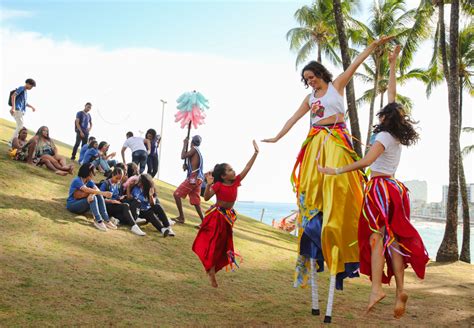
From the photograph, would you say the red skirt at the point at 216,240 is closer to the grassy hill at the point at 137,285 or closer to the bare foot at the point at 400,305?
the grassy hill at the point at 137,285

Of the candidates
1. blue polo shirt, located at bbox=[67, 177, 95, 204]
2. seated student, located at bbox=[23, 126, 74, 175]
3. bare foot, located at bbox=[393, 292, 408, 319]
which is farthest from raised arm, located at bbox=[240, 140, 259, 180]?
seated student, located at bbox=[23, 126, 74, 175]

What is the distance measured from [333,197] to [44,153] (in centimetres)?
901

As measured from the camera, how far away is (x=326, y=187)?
16.8ft

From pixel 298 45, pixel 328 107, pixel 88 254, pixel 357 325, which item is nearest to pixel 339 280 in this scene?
pixel 357 325

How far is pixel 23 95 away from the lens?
1278cm

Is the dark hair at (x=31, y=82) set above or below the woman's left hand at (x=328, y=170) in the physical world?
above

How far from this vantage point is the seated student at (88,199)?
A: 8.62 m

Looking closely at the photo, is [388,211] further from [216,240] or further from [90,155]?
[90,155]

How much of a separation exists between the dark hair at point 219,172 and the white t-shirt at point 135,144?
662 centimetres

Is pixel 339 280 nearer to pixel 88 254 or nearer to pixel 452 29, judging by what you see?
pixel 88 254

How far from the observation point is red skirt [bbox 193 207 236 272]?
6.16m

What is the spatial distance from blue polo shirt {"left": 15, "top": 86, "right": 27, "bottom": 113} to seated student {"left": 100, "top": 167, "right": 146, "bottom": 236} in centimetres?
482

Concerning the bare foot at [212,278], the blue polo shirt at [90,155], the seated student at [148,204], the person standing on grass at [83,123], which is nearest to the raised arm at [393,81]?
the bare foot at [212,278]

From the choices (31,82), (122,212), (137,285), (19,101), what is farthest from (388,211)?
(19,101)
